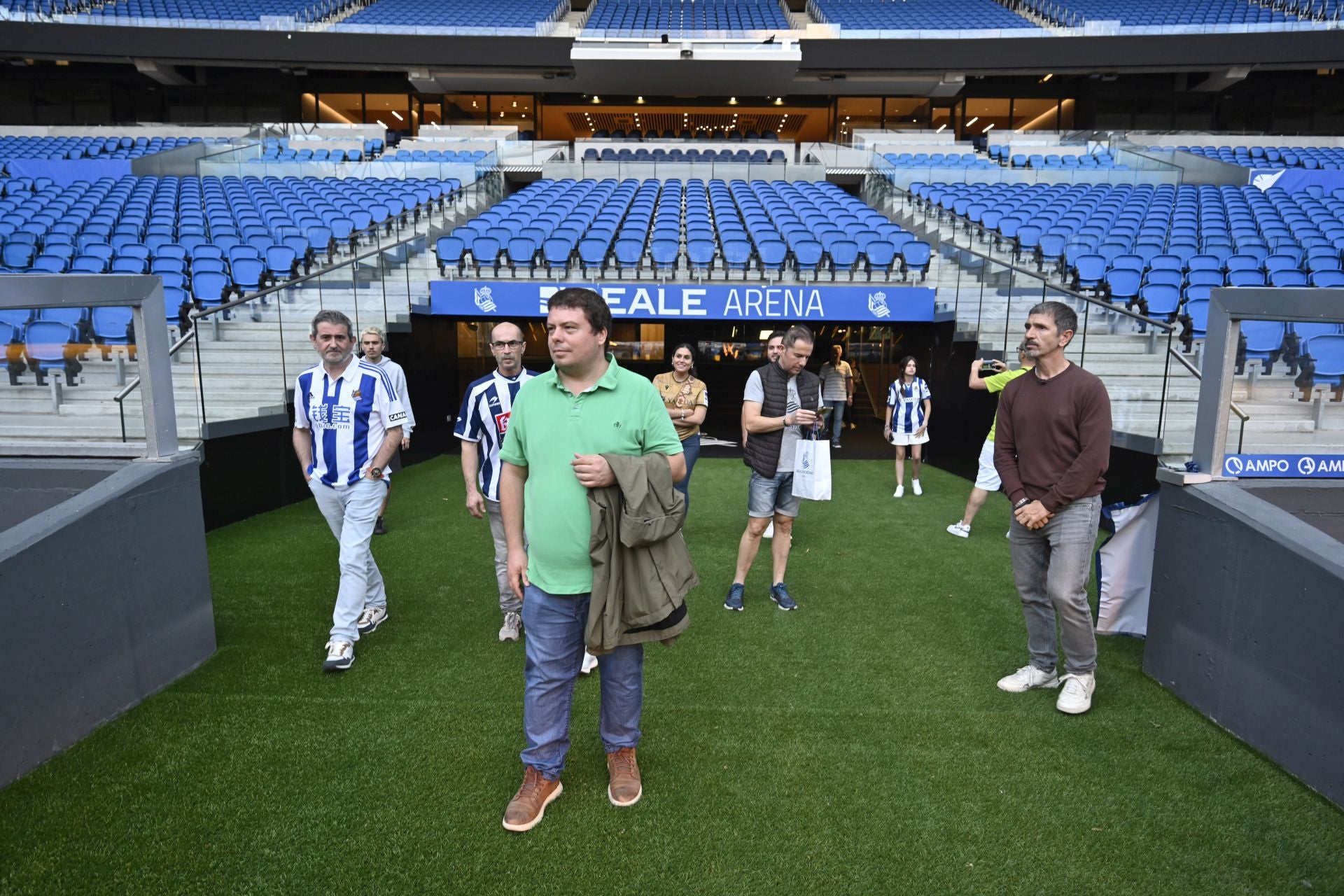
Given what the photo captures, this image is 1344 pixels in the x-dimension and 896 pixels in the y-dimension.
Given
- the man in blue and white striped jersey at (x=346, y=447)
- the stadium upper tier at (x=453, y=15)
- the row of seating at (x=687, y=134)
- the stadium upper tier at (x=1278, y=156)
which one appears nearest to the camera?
the man in blue and white striped jersey at (x=346, y=447)

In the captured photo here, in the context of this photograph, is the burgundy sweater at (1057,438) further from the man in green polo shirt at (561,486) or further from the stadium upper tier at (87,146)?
the stadium upper tier at (87,146)

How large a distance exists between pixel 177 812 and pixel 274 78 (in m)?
33.1

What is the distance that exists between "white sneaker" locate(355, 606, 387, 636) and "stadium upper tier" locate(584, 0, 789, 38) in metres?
27.5

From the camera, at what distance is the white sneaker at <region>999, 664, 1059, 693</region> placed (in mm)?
4074

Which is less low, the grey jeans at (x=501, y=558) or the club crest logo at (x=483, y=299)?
the club crest logo at (x=483, y=299)

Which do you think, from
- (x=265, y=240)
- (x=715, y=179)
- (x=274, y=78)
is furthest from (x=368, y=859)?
(x=274, y=78)

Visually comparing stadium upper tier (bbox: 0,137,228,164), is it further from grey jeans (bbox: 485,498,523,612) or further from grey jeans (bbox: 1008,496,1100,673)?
grey jeans (bbox: 1008,496,1100,673)

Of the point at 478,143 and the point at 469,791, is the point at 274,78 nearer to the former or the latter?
the point at 478,143

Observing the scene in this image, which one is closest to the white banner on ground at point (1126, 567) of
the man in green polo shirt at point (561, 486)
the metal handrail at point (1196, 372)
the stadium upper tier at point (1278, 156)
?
the metal handrail at point (1196, 372)

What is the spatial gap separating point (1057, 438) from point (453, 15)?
107ft

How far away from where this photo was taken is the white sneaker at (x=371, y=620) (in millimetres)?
4746

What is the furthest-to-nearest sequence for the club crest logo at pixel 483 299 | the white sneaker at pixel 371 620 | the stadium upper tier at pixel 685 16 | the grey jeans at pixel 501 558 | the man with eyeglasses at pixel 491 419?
the stadium upper tier at pixel 685 16 → the club crest logo at pixel 483 299 → the white sneaker at pixel 371 620 → the grey jeans at pixel 501 558 → the man with eyeglasses at pixel 491 419

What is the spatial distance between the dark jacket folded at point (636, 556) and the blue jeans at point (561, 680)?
5.0 inches

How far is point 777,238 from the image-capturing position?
1373 cm
